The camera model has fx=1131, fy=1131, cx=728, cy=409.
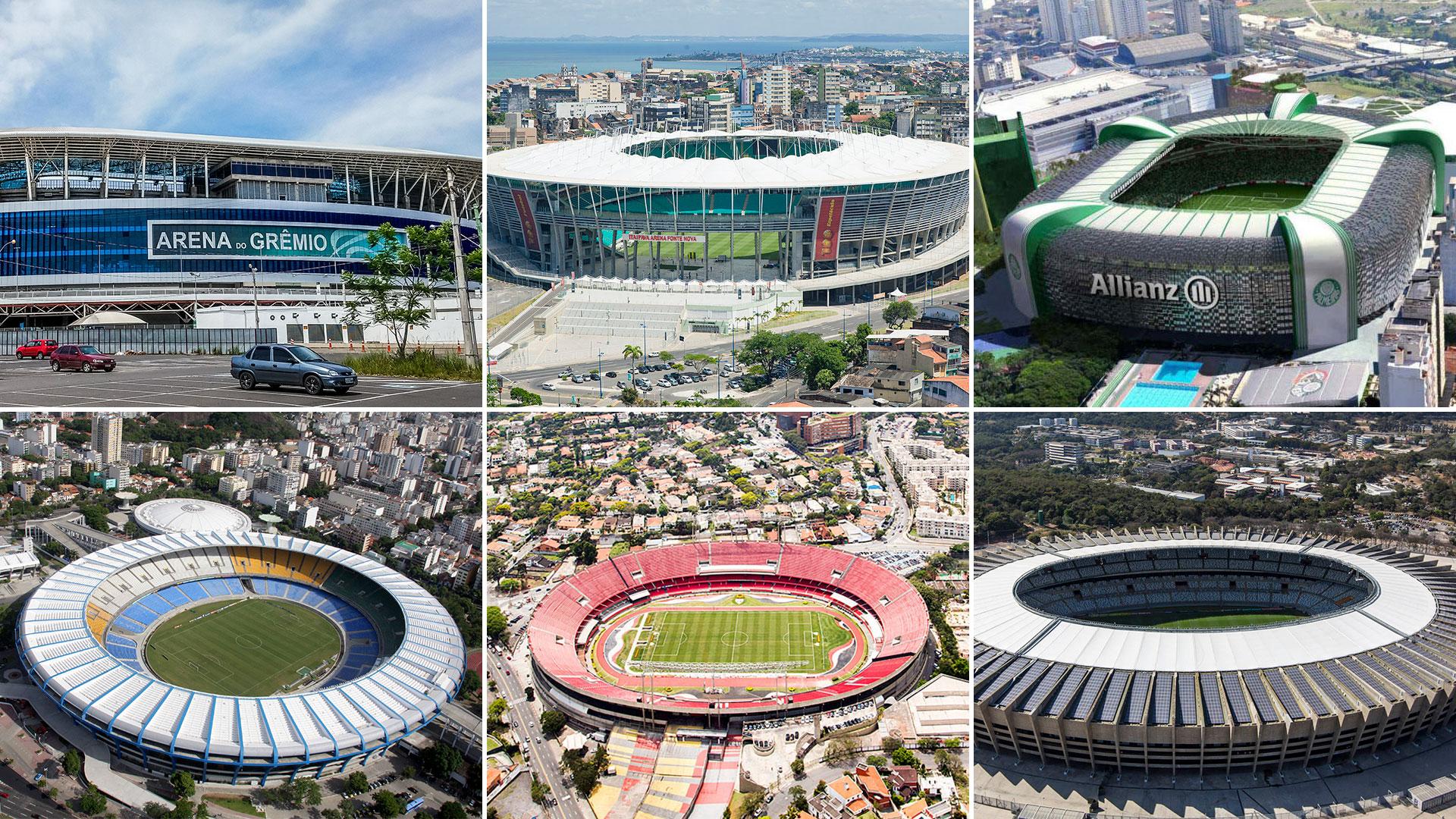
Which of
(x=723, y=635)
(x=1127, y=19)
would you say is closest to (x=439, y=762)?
(x=723, y=635)

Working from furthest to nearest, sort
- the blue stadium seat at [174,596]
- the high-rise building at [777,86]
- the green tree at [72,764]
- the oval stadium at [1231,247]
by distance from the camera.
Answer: the high-rise building at [777,86] < the blue stadium seat at [174,596] < the oval stadium at [1231,247] < the green tree at [72,764]

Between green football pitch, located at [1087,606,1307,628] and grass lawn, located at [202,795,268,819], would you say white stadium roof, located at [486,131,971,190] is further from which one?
grass lawn, located at [202,795,268,819]

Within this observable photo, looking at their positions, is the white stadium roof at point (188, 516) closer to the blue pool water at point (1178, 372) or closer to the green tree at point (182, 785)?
the green tree at point (182, 785)

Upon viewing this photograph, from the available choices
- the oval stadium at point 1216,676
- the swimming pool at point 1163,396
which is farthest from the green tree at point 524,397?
the swimming pool at point 1163,396

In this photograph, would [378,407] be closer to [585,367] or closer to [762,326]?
[585,367]

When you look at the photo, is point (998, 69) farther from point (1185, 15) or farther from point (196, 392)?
point (196, 392)

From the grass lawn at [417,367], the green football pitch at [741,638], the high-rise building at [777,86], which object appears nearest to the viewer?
the grass lawn at [417,367]

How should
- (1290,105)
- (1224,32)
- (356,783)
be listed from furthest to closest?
(1224,32) < (1290,105) < (356,783)

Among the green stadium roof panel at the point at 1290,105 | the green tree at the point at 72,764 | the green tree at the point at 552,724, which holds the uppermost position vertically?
the green stadium roof panel at the point at 1290,105
